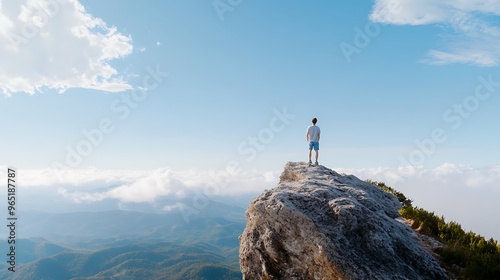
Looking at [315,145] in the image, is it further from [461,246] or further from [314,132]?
[461,246]

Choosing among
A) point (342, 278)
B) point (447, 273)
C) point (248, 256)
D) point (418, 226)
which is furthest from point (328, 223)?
point (418, 226)

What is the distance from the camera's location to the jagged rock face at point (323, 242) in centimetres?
924

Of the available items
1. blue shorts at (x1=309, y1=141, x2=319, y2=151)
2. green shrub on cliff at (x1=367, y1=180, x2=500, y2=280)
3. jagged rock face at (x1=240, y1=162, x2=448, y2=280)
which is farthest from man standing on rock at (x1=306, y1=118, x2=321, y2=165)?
jagged rock face at (x1=240, y1=162, x2=448, y2=280)

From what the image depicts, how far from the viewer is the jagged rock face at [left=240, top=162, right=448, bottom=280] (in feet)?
30.3

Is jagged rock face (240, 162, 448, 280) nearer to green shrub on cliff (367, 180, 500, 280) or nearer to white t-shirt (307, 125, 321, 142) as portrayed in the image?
green shrub on cliff (367, 180, 500, 280)

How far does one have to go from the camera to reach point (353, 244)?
973cm

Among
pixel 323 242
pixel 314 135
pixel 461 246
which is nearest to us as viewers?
pixel 323 242

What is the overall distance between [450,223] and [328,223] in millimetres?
8489

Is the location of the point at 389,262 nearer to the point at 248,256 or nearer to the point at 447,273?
the point at 447,273

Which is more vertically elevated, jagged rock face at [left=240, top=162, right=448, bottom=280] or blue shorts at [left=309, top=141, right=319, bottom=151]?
blue shorts at [left=309, top=141, right=319, bottom=151]

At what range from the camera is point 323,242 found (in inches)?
376

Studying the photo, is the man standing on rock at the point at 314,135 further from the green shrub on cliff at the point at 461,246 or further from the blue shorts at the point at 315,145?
the green shrub on cliff at the point at 461,246

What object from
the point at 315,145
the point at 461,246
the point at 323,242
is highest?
the point at 315,145

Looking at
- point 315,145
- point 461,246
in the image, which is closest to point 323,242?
point 461,246
